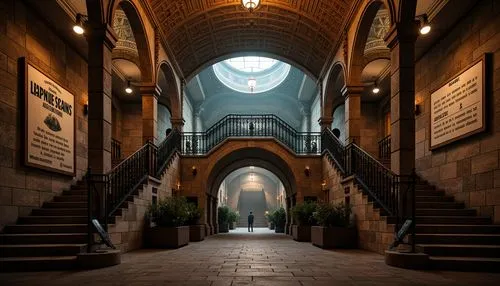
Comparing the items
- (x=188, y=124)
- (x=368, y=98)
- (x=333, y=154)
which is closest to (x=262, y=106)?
(x=188, y=124)

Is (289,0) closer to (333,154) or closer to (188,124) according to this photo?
(333,154)

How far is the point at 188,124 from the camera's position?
24188mm

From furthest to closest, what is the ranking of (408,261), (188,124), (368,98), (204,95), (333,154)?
1. (204,95)
2. (188,124)
3. (368,98)
4. (333,154)
5. (408,261)

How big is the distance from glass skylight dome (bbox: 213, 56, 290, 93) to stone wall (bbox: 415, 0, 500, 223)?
1484 cm

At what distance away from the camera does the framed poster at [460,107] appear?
905 cm

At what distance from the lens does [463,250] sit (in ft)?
23.4

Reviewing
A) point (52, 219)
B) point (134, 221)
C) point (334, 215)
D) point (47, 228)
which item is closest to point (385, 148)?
point (334, 215)

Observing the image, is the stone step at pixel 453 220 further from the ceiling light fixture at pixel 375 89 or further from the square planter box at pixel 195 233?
the ceiling light fixture at pixel 375 89

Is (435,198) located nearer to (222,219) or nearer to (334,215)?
(334,215)

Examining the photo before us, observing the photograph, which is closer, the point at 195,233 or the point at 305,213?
the point at 305,213

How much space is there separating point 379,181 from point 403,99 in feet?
8.02

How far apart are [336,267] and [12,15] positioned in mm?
7996

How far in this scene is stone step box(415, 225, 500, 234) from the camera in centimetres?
805

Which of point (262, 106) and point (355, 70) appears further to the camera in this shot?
point (262, 106)
